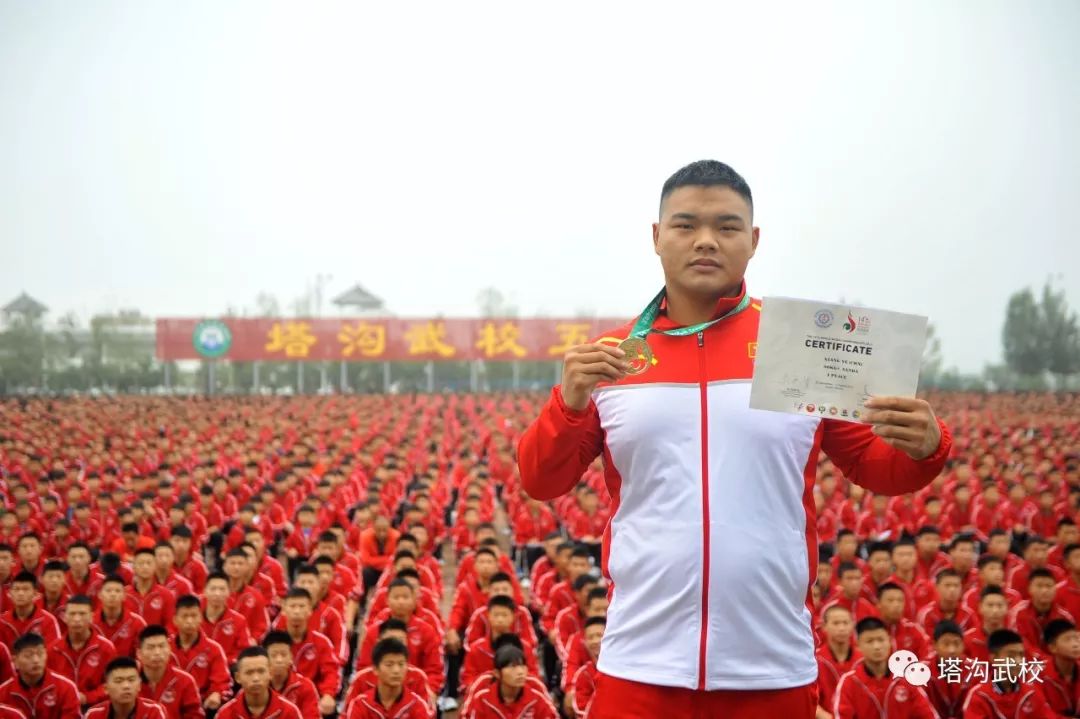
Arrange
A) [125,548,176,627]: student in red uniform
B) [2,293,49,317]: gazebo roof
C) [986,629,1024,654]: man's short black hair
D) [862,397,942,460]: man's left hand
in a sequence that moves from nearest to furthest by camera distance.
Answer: [862,397,942,460]: man's left hand → [986,629,1024,654]: man's short black hair → [125,548,176,627]: student in red uniform → [2,293,49,317]: gazebo roof

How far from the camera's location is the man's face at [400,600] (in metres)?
6.64

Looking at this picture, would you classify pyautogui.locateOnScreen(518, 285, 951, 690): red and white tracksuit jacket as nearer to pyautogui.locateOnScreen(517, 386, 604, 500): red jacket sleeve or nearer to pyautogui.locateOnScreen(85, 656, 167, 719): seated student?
pyautogui.locateOnScreen(517, 386, 604, 500): red jacket sleeve

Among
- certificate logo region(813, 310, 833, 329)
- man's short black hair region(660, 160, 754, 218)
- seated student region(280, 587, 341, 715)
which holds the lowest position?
seated student region(280, 587, 341, 715)

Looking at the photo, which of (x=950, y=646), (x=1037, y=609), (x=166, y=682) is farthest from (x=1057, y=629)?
(x=166, y=682)

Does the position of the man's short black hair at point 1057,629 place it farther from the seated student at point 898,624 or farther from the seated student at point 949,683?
the seated student at point 898,624

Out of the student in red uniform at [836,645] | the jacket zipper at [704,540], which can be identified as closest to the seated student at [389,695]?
the student in red uniform at [836,645]

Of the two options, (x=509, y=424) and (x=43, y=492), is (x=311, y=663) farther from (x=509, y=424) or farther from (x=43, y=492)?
(x=509, y=424)

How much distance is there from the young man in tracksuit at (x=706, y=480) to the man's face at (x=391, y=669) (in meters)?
3.96

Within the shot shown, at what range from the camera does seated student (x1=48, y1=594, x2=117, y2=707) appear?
6.19 metres

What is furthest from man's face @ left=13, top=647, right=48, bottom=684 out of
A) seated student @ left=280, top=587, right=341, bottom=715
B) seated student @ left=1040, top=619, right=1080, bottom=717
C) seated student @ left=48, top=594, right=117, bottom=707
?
seated student @ left=1040, top=619, right=1080, bottom=717

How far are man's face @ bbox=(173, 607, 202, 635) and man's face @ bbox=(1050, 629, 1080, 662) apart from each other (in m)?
6.19

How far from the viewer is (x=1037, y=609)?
22.0 ft

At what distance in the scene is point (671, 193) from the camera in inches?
70.7

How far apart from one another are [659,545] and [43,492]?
1288 cm
